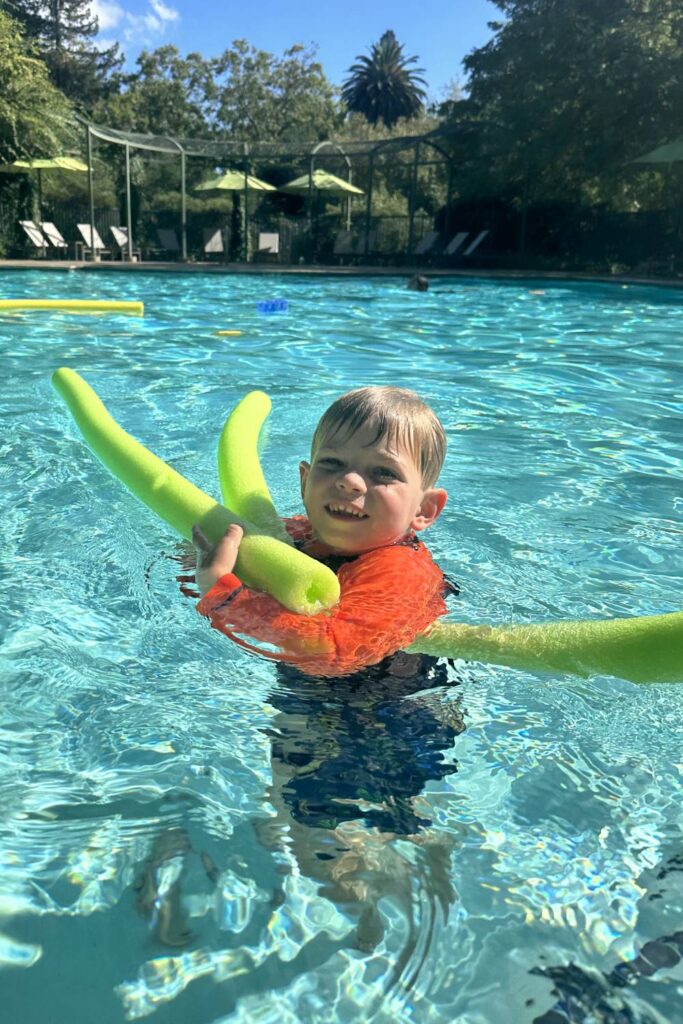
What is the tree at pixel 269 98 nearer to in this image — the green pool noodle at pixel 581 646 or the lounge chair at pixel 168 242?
the lounge chair at pixel 168 242

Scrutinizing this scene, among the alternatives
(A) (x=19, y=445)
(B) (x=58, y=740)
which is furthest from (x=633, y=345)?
(B) (x=58, y=740)

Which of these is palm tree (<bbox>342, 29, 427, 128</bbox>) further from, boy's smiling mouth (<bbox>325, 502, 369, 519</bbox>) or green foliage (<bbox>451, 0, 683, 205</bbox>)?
boy's smiling mouth (<bbox>325, 502, 369, 519</bbox>)

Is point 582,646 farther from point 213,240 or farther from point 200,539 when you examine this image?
point 213,240

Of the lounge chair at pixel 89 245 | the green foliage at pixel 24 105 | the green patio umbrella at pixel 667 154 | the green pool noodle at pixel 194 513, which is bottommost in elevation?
the green pool noodle at pixel 194 513

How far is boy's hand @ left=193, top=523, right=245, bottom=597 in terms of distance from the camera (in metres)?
2.08

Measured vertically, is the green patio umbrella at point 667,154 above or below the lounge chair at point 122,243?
above

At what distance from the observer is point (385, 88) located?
57188 mm

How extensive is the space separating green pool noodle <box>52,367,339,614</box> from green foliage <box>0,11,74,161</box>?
21576 mm

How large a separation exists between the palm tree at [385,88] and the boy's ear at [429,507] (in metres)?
60.6

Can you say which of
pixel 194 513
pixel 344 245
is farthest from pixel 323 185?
pixel 194 513

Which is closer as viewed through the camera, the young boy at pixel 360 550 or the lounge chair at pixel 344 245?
the young boy at pixel 360 550

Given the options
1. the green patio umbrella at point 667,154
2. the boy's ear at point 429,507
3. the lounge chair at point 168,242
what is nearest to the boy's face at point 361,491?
the boy's ear at point 429,507

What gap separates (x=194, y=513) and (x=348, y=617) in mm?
734

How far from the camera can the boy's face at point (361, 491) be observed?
2084 millimetres
